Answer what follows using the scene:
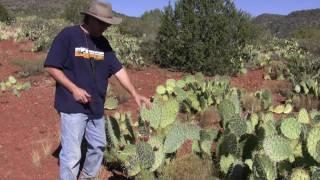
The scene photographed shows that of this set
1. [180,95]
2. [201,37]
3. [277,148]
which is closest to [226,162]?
[277,148]

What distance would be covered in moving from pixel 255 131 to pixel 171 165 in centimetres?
95

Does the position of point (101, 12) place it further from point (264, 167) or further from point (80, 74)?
point (264, 167)

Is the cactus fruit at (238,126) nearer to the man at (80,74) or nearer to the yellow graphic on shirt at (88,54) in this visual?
the man at (80,74)

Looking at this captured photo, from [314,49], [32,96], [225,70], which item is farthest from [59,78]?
[314,49]

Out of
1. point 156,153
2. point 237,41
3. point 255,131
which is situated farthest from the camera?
point 237,41

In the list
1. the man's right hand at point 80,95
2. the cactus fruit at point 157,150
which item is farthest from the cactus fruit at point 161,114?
the man's right hand at point 80,95

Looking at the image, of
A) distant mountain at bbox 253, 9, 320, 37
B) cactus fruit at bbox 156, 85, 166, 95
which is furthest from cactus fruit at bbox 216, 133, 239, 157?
distant mountain at bbox 253, 9, 320, 37

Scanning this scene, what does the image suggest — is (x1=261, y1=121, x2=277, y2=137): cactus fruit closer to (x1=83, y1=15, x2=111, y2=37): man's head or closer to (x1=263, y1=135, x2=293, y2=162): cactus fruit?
(x1=263, y1=135, x2=293, y2=162): cactus fruit

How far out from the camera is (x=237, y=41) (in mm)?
14234

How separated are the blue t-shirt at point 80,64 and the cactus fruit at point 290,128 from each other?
165 cm

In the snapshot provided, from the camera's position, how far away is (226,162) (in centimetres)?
577

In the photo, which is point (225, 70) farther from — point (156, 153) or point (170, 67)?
point (156, 153)

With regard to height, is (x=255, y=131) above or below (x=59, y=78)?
below

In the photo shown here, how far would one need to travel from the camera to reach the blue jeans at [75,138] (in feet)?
18.0
